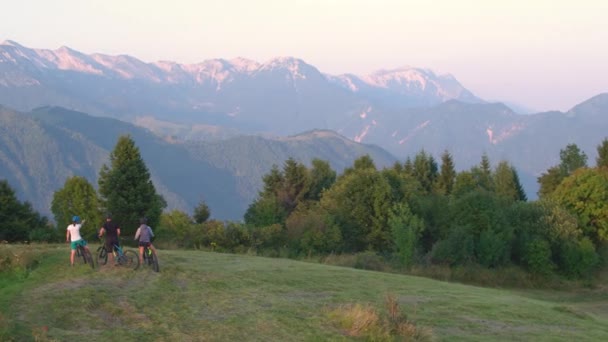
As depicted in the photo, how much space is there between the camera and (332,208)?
57.1m

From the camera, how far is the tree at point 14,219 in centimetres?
5116

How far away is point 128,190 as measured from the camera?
5462cm

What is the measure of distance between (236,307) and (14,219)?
42.1 metres

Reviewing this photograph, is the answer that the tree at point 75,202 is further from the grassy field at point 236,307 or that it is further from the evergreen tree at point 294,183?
the grassy field at point 236,307

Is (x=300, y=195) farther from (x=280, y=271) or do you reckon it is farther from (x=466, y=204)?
(x=280, y=271)

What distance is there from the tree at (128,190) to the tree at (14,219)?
6.69 m

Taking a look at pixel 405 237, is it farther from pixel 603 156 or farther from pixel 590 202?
pixel 603 156

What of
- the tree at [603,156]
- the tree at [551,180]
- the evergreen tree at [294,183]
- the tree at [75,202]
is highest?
the tree at [603,156]

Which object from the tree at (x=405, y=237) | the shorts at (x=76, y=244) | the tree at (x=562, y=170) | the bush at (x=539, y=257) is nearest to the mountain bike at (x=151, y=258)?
the shorts at (x=76, y=244)

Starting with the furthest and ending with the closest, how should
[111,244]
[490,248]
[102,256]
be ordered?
[490,248] < [102,256] < [111,244]

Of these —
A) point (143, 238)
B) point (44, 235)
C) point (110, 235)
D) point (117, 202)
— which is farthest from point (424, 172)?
point (110, 235)

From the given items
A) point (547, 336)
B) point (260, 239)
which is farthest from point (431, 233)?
point (547, 336)

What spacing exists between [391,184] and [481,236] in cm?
1338

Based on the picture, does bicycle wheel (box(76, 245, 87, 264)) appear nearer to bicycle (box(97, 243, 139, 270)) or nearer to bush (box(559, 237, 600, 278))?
bicycle (box(97, 243, 139, 270))
